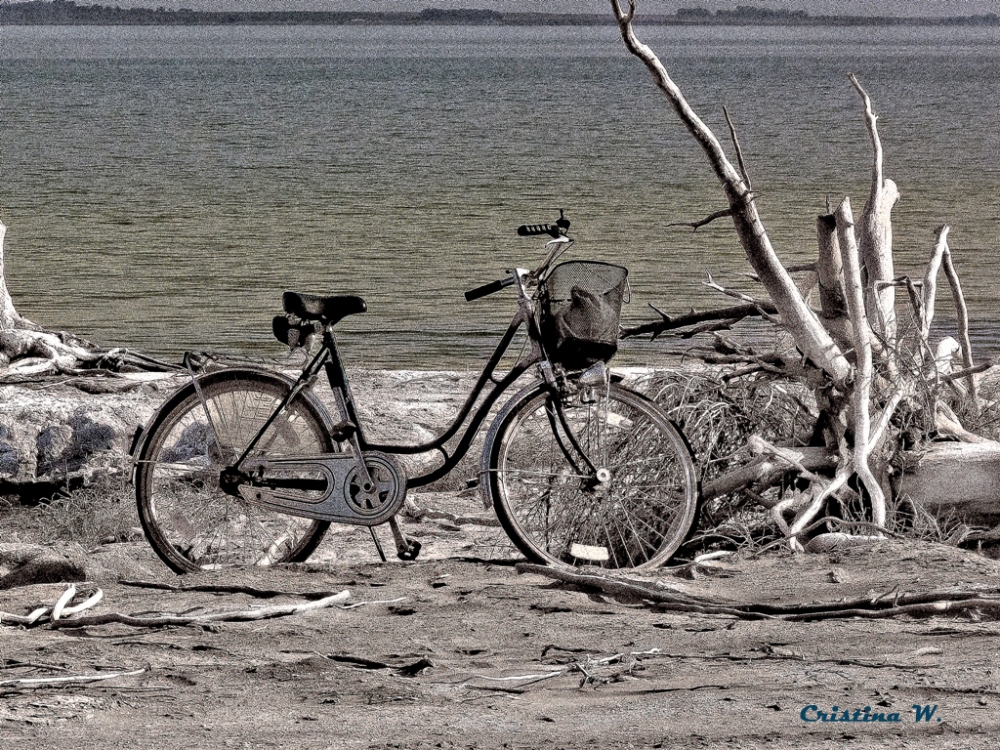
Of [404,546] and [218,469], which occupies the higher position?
[218,469]

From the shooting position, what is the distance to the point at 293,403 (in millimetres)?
5488

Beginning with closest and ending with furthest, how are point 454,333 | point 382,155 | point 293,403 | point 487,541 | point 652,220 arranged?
1. point 293,403
2. point 487,541
3. point 454,333
4. point 652,220
5. point 382,155

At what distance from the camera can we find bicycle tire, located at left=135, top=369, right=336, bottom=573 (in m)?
5.50

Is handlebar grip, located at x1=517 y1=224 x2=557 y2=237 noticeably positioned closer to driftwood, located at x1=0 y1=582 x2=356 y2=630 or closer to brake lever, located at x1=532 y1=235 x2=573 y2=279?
brake lever, located at x1=532 y1=235 x2=573 y2=279

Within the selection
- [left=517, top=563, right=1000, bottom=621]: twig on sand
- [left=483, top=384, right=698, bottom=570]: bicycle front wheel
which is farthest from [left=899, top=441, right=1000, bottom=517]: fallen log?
[left=517, top=563, right=1000, bottom=621]: twig on sand

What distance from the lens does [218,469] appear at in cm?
553

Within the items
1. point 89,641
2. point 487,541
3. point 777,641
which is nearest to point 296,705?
point 89,641

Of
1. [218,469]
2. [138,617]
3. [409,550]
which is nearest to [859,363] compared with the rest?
[409,550]

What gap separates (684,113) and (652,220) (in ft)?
56.3

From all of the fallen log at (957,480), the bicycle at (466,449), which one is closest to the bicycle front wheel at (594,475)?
the bicycle at (466,449)

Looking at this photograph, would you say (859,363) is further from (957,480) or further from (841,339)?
(957,480)

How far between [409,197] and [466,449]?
22428 millimetres

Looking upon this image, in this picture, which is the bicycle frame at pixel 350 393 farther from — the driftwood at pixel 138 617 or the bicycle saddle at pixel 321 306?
the driftwood at pixel 138 617

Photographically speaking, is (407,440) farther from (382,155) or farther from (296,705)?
(382,155)
